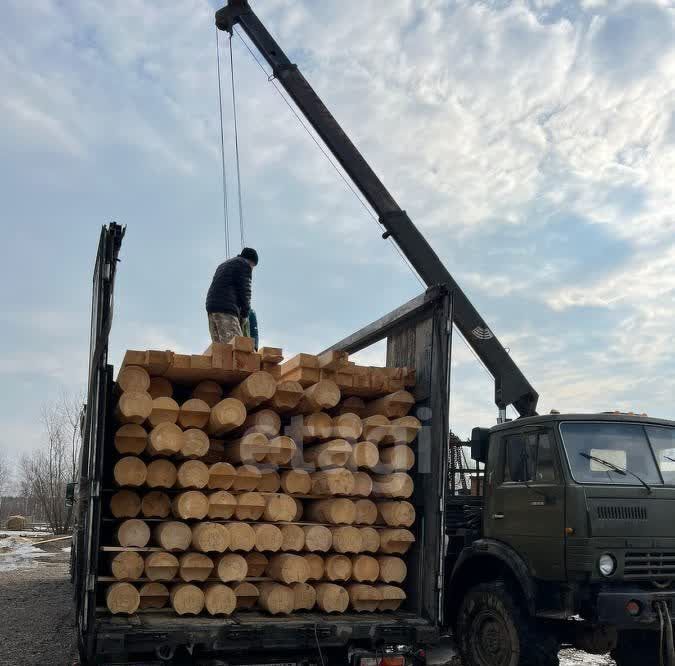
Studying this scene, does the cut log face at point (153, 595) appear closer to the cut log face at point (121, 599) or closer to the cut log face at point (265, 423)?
the cut log face at point (121, 599)

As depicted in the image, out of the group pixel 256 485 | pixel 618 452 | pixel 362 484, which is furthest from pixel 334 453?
pixel 618 452

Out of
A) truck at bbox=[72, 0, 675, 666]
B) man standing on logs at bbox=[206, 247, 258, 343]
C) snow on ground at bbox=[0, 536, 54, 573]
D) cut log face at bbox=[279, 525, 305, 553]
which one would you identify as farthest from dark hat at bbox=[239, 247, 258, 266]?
snow on ground at bbox=[0, 536, 54, 573]

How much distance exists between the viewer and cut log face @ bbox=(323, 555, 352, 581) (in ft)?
20.1

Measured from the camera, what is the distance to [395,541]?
6.36 metres

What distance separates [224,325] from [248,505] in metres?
2.90

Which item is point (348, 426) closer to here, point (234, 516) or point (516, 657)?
point (234, 516)

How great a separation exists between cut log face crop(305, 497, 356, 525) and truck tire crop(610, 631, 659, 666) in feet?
8.70

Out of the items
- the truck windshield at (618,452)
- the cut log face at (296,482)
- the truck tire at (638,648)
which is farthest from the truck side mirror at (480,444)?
the truck tire at (638,648)

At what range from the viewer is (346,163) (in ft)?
37.0

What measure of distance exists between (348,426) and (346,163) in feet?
19.4

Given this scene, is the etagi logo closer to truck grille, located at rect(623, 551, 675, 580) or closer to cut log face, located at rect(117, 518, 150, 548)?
truck grille, located at rect(623, 551, 675, 580)

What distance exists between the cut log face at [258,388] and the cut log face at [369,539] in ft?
4.47

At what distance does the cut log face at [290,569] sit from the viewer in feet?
19.4

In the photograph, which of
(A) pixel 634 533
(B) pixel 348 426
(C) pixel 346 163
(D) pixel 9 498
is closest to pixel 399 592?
(B) pixel 348 426
